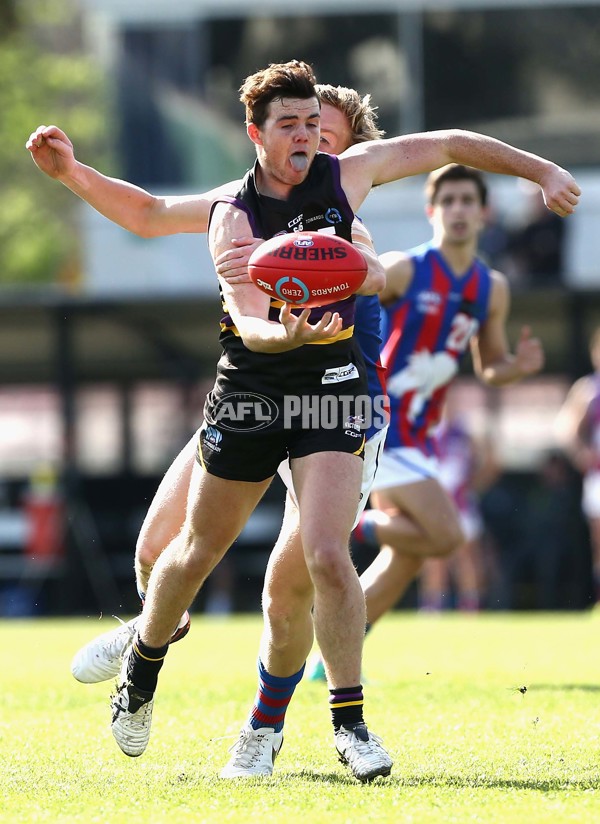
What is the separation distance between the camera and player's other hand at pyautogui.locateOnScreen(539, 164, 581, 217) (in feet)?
15.2

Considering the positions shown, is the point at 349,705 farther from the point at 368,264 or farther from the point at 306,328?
the point at 368,264

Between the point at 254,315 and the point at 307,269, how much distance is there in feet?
1.00

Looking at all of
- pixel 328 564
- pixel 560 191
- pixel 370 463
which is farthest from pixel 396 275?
pixel 328 564

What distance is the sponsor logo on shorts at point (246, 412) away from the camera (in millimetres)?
4449

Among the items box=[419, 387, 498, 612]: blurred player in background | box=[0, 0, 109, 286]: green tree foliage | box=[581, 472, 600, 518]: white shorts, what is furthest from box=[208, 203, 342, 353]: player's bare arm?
box=[0, 0, 109, 286]: green tree foliage

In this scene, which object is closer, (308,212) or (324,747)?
(308,212)

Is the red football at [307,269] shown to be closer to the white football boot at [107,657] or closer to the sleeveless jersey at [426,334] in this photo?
the white football boot at [107,657]

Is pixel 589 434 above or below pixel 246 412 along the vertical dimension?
below

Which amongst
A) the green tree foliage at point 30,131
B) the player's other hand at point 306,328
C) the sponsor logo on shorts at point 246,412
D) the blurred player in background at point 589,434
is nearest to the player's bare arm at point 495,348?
the sponsor logo on shorts at point 246,412

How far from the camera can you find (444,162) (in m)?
4.78

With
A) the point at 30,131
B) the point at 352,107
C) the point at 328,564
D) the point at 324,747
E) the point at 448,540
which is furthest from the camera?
the point at 30,131

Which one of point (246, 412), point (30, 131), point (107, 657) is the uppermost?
point (30, 131)

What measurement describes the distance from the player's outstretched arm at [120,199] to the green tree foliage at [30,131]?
95.6 feet

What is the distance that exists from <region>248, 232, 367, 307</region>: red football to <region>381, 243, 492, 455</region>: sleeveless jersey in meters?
3.27
